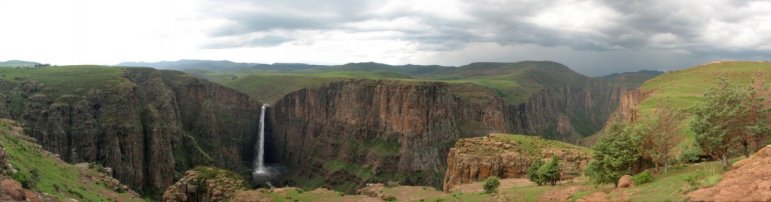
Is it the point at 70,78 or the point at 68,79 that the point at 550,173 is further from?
the point at 70,78

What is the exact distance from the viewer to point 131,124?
106938 millimetres

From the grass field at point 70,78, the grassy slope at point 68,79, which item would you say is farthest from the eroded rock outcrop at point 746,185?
the grass field at point 70,78

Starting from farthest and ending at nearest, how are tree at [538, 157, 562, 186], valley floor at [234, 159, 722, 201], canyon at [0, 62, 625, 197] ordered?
canyon at [0, 62, 625, 197]
tree at [538, 157, 562, 186]
valley floor at [234, 159, 722, 201]

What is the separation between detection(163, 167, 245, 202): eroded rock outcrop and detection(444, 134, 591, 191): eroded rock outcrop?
72.4ft

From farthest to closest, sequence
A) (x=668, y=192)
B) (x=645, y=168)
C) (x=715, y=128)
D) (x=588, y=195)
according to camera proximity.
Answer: (x=645, y=168), (x=588, y=195), (x=715, y=128), (x=668, y=192)

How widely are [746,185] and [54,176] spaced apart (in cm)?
3964

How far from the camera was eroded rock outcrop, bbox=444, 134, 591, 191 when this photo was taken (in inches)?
1971

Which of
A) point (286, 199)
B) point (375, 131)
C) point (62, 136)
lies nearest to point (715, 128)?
point (286, 199)

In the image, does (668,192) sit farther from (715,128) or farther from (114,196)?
(114,196)

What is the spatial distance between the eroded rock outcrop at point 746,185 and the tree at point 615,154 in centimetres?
630

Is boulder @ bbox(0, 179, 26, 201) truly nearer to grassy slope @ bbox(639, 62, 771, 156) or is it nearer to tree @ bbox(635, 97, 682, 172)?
tree @ bbox(635, 97, 682, 172)

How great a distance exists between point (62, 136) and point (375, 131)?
7783 cm

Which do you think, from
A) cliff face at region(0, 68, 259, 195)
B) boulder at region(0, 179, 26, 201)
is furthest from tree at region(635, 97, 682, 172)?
cliff face at region(0, 68, 259, 195)

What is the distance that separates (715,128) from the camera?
2491 centimetres
